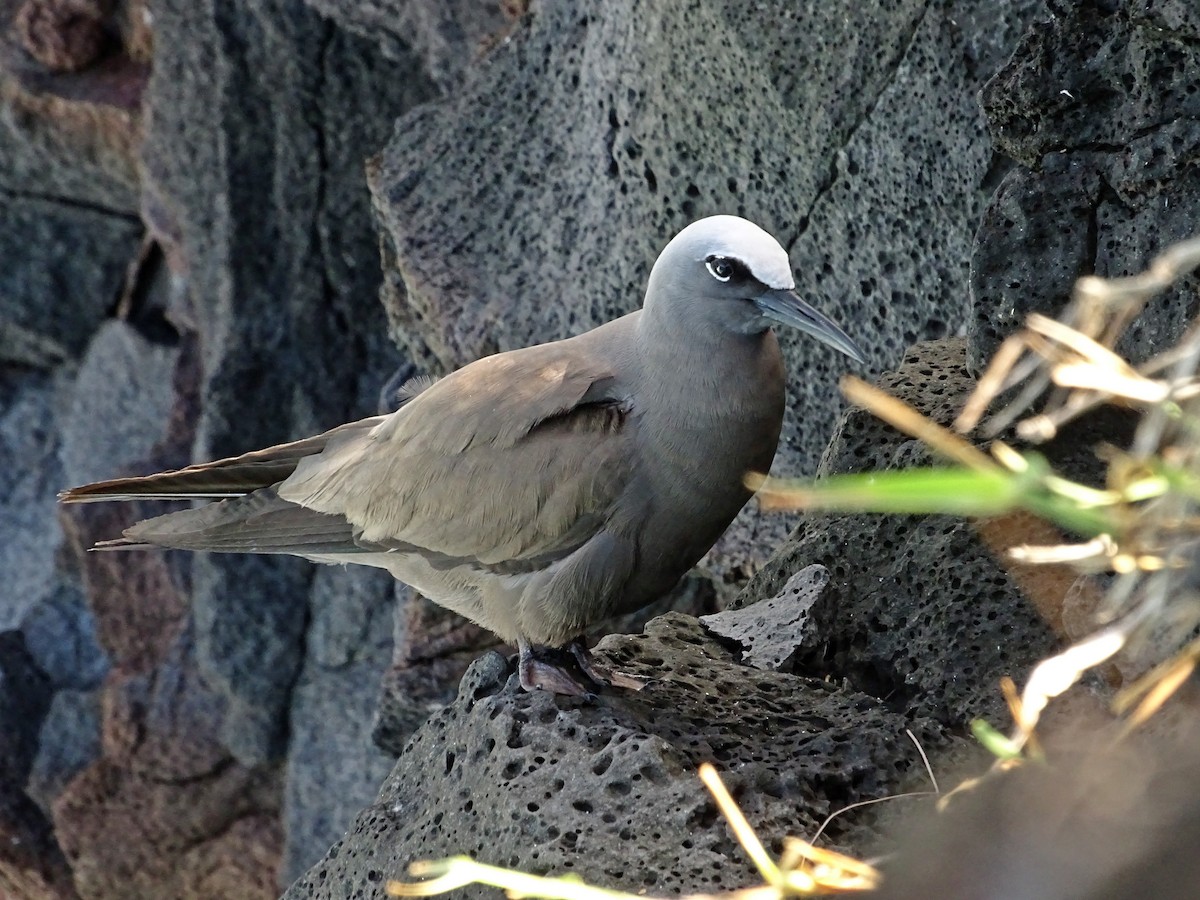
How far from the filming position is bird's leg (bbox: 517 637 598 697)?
345 centimetres

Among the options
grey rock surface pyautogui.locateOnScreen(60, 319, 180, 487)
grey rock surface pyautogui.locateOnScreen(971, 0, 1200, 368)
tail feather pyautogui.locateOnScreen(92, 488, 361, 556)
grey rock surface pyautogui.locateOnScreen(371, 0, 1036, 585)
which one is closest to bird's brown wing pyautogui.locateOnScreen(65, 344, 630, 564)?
tail feather pyautogui.locateOnScreen(92, 488, 361, 556)

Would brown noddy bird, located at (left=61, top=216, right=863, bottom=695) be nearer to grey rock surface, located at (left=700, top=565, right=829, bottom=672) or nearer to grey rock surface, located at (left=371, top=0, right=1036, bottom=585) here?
grey rock surface, located at (left=700, top=565, right=829, bottom=672)

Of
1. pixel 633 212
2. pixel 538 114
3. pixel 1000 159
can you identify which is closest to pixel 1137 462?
pixel 1000 159

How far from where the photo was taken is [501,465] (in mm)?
3793

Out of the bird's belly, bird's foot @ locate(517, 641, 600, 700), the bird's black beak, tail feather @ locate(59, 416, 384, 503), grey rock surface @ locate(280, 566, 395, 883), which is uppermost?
the bird's black beak

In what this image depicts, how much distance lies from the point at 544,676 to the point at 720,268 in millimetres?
1037

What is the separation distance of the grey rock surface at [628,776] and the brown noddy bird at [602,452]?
6.9 inches

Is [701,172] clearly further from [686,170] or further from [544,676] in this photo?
[544,676]

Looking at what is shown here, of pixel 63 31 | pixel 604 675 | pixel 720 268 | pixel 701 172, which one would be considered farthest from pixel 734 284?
pixel 63 31

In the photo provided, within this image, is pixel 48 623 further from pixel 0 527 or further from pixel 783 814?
pixel 783 814

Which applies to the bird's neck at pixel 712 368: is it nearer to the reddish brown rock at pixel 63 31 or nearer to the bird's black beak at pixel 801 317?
the bird's black beak at pixel 801 317

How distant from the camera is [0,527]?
9.27m

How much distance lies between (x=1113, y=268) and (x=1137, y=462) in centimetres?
203

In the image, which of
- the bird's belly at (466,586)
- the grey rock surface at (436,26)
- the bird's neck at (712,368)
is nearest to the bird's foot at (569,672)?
the bird's belly at (466,586)
